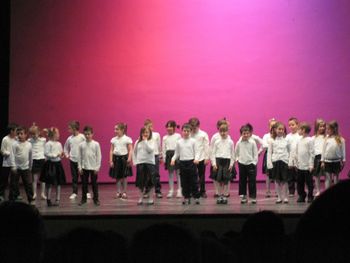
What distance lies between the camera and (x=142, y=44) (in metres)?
12.6

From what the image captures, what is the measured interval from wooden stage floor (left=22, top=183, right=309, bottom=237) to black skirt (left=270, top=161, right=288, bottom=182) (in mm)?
427

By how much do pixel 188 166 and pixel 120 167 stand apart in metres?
1.93

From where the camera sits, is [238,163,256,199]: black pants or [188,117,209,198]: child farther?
[188,117,209,198]: child

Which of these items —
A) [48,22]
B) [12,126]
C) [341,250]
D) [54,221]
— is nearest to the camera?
[341,250]

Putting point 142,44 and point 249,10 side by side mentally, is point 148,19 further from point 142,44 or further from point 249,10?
point 249,10

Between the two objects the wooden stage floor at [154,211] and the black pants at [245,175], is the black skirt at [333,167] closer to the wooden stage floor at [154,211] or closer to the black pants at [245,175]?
the wooden stage floor at [154,211]

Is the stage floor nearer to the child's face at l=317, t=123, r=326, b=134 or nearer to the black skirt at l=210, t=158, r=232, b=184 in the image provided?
the black skirt at l=210, t=158, r=232, b=184

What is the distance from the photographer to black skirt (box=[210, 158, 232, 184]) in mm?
8883

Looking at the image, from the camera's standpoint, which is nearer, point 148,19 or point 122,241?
point 122,241

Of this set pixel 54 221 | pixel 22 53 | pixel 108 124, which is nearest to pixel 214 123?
pixel 108 124

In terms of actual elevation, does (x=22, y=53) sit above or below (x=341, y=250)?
above

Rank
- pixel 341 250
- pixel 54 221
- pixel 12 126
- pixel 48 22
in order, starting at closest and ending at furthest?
pixel 341 250 < pixel 54 221 < pixel 12 126 < pixel 48 22

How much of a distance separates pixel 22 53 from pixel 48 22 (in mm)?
979

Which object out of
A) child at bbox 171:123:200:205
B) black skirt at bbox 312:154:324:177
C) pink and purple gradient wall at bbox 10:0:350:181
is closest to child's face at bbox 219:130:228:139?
child at bbox 171:123:200:205
